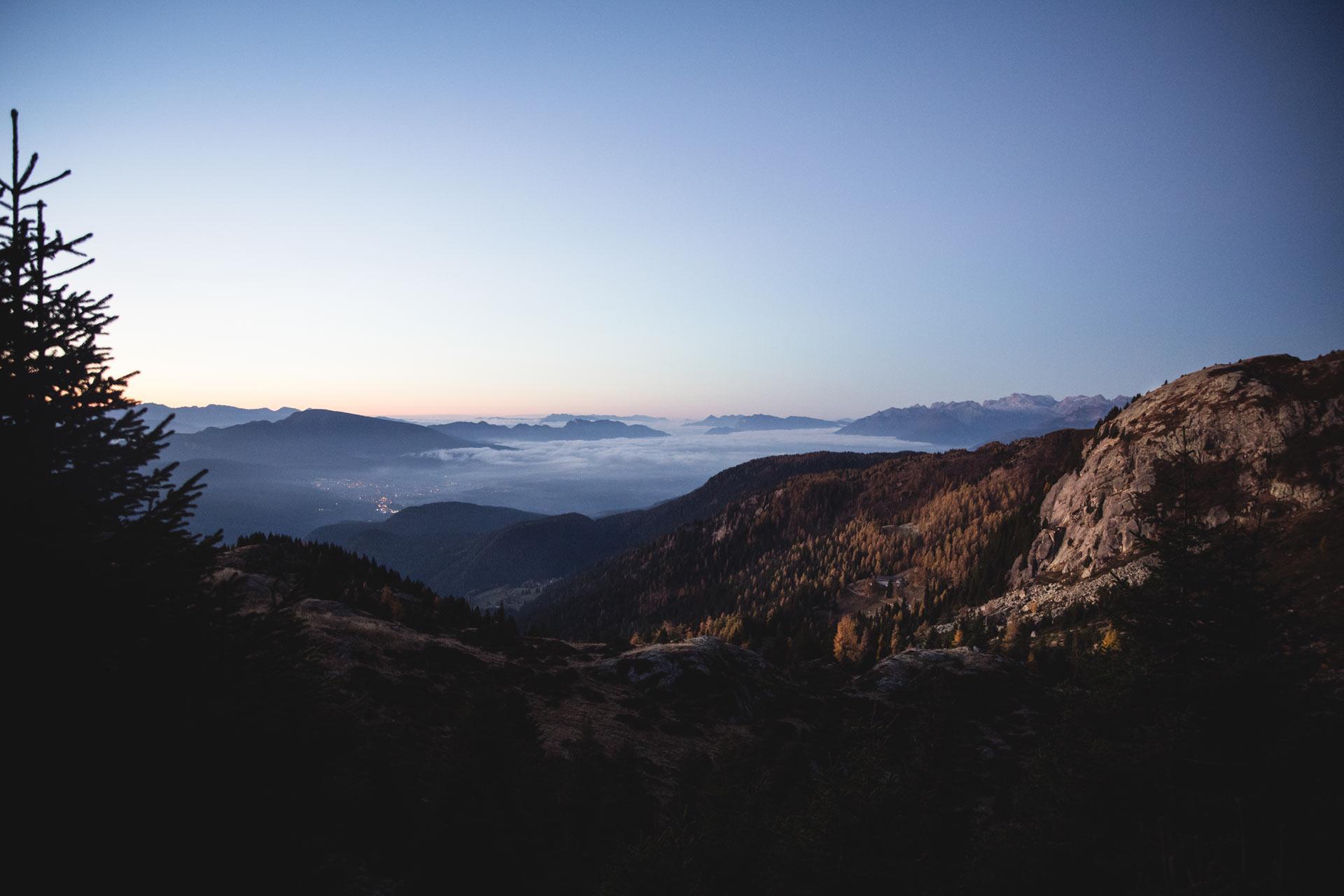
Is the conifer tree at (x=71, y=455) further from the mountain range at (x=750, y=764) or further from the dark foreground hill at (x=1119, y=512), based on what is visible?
the dark foreground hill at (x=1119, y=512)

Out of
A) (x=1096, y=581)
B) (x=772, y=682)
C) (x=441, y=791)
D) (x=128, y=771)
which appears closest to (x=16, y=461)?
(x=128, y=771)

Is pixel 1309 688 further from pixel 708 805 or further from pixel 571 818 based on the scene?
pixel 571 818

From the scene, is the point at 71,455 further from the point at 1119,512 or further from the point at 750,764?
the point at 1119,512

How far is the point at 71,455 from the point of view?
8711mm

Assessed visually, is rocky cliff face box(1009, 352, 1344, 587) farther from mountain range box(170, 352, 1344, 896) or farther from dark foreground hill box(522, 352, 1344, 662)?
mountain range box(170, 352, 1344, 896)

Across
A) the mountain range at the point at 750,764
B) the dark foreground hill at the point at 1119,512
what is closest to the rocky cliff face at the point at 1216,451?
the dark foreground hill at the point at 1119,512

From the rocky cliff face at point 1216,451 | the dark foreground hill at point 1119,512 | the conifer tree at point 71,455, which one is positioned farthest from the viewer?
the rocky cliff face at point 1216,451

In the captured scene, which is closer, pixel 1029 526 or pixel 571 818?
pixel 571 818

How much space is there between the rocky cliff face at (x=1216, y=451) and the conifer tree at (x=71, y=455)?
115 meters

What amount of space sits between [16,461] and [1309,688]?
31324 mm

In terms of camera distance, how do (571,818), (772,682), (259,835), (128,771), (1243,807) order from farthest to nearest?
1. (772,682)
2. (571,818)
3. (1243,807)
4. (259,835)
5. (128,771)

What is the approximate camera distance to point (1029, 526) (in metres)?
175

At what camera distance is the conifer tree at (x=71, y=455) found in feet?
25.4

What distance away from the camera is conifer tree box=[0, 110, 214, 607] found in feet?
25.4
